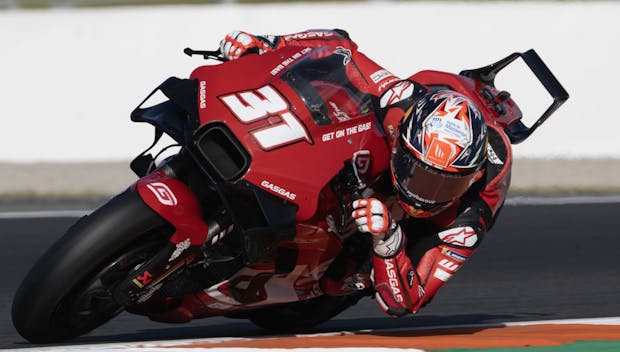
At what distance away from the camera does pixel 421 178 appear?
14.7 ft

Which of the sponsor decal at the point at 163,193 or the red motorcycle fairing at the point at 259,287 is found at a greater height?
the sponsor decal at the point at 163,193

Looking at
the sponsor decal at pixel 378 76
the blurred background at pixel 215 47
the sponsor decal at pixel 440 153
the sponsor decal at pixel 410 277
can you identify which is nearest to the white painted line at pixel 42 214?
the blurred background at pixel 215 47

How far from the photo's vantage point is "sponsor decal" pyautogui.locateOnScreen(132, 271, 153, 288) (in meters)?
4.49

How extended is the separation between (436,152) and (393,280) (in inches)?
25.6

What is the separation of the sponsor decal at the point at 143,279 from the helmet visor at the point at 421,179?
1.04 m

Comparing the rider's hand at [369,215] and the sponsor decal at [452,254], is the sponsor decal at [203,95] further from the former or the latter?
the sponsor decal at [452,254]

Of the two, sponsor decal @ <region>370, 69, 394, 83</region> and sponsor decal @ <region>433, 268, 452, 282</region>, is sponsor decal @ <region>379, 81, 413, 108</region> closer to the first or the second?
sponsor decal @ <region>370, 69, 394, 83</region>

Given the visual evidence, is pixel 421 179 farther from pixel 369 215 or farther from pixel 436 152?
pixel 369 215

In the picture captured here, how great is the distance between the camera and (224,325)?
5902 millimetres

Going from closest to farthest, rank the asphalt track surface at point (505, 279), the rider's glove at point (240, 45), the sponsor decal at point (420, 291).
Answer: the sponsor decal at point (420, 291), the rider's glove at point (240, 45), the asphalt track surface at point (505, 279)

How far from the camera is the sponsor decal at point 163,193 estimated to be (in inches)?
173

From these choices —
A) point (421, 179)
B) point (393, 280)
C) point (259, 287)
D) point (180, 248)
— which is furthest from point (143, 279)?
point (421, 179)

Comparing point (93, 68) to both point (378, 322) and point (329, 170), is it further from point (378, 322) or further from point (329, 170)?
point (329, 170)

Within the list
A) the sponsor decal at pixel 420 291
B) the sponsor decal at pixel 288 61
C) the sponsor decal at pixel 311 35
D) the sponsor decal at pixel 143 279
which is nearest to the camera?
the sponsor decal at pixel 143 279
